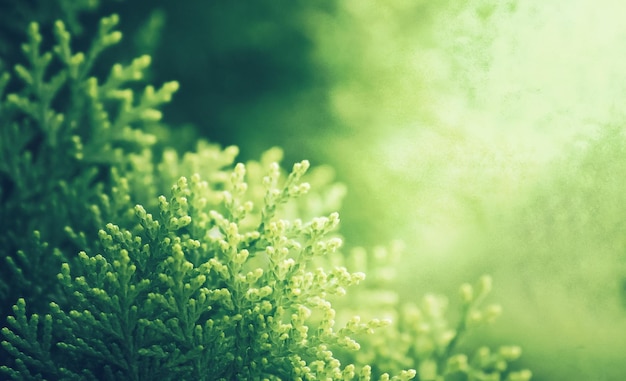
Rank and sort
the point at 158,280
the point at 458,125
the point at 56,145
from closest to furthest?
the point at 158,280 → the point at 56,145 → the point at 458,125

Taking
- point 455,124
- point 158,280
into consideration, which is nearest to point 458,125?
point 455,124

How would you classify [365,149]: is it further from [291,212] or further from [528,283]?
[528,283]

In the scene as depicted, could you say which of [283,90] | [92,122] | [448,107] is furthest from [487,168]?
[92,122]

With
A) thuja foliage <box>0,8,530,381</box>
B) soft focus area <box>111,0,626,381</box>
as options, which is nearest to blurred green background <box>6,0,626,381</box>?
soft focus area <box>111,0,626,381</box>

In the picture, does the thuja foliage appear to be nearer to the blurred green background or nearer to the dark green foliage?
the dark green foliage

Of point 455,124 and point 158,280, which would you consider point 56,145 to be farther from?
point 455,124

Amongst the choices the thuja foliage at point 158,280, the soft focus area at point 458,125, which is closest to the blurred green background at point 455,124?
the soft focus area at point 458,125
